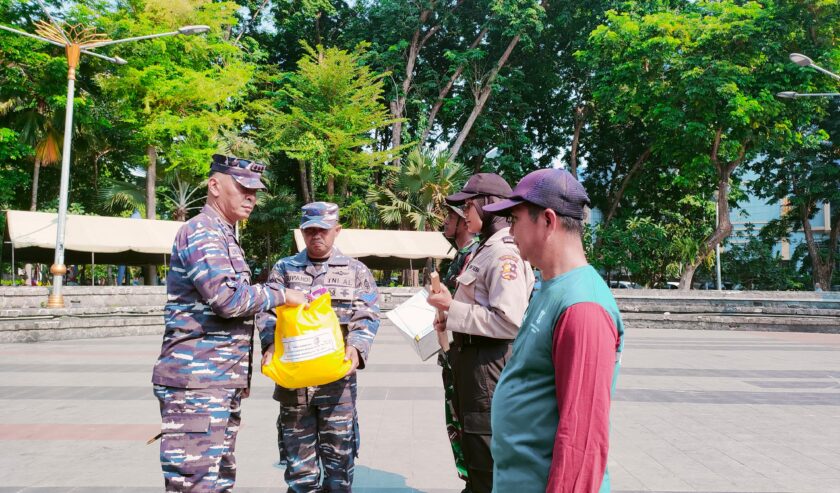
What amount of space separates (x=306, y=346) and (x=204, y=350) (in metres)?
0.51

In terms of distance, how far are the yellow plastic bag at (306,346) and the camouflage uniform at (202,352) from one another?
6.9 inches

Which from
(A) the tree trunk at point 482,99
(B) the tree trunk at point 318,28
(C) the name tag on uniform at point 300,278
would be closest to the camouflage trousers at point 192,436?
(C) the name tag on uniform at point 300,278

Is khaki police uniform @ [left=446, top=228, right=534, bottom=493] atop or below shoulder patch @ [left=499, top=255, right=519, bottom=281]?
below

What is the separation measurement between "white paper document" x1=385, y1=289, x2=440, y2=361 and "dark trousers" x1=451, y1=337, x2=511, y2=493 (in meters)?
0.42

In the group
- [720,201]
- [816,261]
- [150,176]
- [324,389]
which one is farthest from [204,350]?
[816,261]

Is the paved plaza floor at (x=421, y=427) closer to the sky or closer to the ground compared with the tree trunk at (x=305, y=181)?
closer to the ground

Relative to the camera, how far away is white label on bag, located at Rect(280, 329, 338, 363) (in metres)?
3.09

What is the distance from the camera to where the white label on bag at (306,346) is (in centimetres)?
309

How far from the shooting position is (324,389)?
11.4 ft

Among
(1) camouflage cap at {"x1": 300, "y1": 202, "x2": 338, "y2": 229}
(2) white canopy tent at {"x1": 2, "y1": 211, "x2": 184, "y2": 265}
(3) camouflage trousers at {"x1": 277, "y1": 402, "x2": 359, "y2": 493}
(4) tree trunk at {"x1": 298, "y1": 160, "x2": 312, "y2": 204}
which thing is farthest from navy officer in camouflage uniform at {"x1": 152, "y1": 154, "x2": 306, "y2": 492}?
(4) tree trunk at {"x1": 298, "y1": 160, "x2": 312, "y2": 204}

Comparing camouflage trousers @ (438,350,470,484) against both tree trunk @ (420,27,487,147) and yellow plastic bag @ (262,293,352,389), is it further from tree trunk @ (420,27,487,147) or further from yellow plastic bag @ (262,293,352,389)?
tree trunk @ (420,27,487,147)

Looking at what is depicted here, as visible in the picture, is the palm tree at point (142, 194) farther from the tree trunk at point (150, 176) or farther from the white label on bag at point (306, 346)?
the white label on bag at point (306, 346)

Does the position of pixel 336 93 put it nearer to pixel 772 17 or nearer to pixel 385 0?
pixel 385 0

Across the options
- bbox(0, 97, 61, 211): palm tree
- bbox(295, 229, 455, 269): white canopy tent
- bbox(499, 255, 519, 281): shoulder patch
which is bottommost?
bbox(499, 255, 519, 281): shoulder patch
